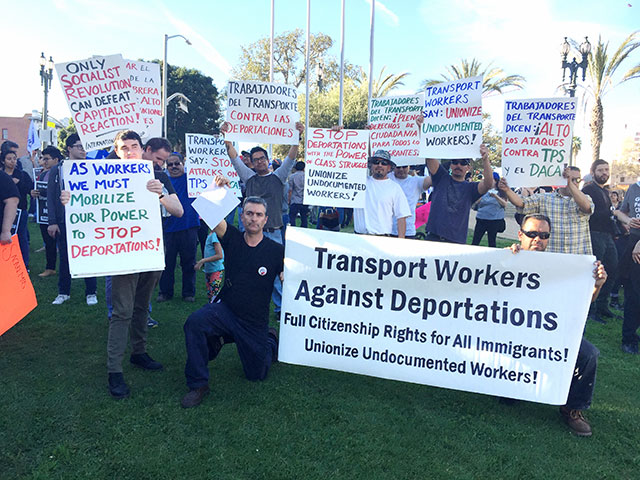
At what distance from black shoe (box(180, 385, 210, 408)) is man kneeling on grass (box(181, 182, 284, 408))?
104 mm

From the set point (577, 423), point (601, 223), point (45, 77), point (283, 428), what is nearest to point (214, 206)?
point (283, 428)

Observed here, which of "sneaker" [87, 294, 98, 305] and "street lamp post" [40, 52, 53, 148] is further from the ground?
"street lamp post" [40, 52, 53, 148]

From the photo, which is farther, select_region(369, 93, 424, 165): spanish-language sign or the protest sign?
select_region(369, 93, 424, 165): spanish-language sign

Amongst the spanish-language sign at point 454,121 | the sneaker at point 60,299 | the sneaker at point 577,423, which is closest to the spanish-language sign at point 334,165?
the spanish-language sign at point 454,121

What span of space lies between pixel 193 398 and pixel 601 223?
583cm

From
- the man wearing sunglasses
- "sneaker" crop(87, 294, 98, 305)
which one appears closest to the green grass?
"sneaker" crop(87, 294, 98, 305)

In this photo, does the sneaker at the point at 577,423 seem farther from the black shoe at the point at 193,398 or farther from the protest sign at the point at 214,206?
the protest sign at the point at 214,206

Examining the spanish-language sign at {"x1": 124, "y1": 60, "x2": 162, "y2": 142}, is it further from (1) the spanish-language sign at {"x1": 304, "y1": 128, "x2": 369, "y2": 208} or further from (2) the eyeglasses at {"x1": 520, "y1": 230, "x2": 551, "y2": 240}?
(2) the eyeglasses at {"x1": 520, "y1": 230, "x2": 551, "y2": 240}

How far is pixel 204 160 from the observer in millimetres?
8617

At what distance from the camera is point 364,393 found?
4090 mm

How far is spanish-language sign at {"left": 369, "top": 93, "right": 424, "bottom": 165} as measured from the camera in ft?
24.1

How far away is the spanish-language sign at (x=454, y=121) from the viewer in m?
5.38

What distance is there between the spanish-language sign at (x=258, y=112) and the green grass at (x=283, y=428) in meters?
3.11

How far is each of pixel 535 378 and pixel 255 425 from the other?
2173 mm
